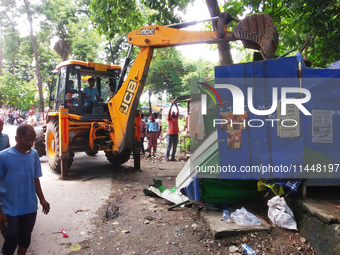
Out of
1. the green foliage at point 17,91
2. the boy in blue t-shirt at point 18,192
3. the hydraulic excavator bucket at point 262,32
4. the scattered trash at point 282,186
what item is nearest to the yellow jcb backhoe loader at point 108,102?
the hydraulic excavator bucket at point 262,32

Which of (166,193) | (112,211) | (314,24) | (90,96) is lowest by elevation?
(112,211)

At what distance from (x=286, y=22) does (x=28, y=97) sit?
29486mm

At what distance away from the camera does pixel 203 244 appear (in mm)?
3174

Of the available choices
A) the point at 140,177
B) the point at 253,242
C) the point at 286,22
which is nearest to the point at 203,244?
the point at 253,242

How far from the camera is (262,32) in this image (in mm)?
3963

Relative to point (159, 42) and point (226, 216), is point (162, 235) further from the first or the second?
point (159, 42)

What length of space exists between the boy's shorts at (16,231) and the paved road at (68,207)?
553 millimetres

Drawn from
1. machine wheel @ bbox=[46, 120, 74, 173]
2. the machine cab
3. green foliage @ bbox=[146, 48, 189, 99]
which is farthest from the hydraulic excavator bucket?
green foliage @ bbox=[146, 48, 189, 99]

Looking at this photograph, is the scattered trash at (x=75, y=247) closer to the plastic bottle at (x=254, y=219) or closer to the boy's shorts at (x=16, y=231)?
the boy's shorts at (x=16, y=231)

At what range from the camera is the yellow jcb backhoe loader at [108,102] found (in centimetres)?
523

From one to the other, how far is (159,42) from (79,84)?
2710mm

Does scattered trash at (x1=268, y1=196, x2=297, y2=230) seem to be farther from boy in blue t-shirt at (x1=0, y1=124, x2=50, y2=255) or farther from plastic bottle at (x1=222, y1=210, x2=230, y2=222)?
boy in blue t-shirt at (x1=0, y1=124, x2=50, y2=255)

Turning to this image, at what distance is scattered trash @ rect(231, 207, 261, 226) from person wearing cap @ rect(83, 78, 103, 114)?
192 inches

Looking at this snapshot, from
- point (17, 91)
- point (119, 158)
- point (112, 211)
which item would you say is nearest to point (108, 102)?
point (119, 158)
